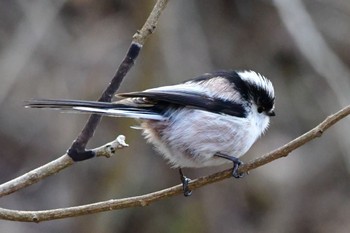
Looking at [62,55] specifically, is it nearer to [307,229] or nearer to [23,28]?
[23,28]

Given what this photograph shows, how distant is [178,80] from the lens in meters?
5.26

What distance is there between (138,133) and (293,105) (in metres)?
2.05

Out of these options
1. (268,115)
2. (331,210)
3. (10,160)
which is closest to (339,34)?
(331,210)

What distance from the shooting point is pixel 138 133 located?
4.84m

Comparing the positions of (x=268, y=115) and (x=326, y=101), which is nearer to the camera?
(x=268, y=115)

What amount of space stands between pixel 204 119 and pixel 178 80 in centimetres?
256

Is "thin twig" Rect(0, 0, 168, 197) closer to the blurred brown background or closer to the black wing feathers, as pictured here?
the black wing feathers

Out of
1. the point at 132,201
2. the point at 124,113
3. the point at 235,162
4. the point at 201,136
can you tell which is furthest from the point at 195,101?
the point at 132,201

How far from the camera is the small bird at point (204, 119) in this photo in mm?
2680

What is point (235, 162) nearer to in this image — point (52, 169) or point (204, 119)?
point (204, 119)

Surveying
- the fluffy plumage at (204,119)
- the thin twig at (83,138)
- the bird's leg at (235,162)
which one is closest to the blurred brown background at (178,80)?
the fluffy plumage at (204,119)

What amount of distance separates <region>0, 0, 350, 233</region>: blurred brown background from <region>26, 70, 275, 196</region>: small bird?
100 inches

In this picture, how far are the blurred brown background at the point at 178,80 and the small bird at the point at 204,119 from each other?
2549 mm

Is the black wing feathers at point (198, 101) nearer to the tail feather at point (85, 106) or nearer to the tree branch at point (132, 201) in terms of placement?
the tail feather at point (85, 106)
